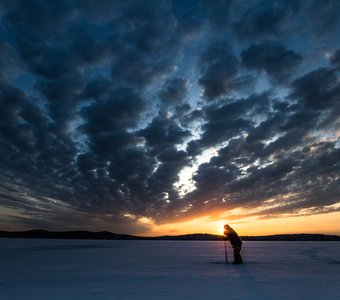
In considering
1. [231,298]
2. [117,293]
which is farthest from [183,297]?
[117,293]

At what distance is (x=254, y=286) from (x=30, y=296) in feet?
22.9

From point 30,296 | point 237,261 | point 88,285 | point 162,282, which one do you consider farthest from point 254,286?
point 237,261

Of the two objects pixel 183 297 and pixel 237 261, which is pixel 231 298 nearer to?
pixel 183 297

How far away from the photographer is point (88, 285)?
1169 cm

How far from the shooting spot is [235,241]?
19859 millimetres

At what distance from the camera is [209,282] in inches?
483


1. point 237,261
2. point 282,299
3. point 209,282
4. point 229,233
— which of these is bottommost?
point 282,299

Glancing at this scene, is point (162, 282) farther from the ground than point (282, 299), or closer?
farther from the ground

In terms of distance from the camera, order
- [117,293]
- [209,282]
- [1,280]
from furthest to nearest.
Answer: [1,280]
[209,282]
[117,293]

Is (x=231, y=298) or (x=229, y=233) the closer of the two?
(x=231, y=298)

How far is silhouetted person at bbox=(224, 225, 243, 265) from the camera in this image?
19844 millimetres

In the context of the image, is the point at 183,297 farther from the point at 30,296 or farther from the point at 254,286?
the point at 30,296

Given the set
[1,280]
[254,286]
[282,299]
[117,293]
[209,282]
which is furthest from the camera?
[1,280]

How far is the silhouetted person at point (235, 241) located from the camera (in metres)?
19.8
